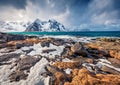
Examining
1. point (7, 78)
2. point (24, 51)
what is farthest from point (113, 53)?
point (7, 78)

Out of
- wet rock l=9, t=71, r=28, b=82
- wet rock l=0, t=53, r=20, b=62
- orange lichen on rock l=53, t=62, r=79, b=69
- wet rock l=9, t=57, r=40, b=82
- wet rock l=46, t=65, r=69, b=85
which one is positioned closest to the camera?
wet rock l=46, t=65, r=69, b=85

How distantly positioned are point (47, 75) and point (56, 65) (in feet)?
7.05

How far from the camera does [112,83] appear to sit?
1005 cm

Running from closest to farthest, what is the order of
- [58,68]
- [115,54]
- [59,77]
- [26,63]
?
1. [59,77]
2. [58,68]
3. [26,63]
4. [115,54]

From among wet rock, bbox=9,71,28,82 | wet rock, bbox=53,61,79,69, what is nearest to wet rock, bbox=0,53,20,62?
wet rock, bbox=9,71,28,82

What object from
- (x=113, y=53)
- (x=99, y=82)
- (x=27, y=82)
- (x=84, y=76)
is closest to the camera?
(x=99, y=82)

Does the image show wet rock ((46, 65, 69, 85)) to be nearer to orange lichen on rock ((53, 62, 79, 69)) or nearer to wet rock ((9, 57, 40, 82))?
orange lichen on rock ((53, 62, 79, 69))

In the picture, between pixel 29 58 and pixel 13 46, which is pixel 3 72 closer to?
pixel 29 58

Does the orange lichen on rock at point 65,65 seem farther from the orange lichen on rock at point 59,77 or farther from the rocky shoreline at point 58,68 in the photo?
the orange lichen on rock at point 59,77

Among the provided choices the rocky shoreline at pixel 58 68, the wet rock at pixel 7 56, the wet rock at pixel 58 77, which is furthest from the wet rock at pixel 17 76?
the wet rock at pixel 7 56

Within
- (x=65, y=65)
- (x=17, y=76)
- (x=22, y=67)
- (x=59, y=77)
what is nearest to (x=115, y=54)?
(x=65, y=65)

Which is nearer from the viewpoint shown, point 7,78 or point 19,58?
point 7,78

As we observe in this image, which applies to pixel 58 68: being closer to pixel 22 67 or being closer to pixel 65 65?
pixel 65 65

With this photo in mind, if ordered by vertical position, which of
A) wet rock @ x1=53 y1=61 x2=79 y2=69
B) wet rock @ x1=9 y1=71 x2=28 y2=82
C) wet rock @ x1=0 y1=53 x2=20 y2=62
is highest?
wet rock @ x1=0 y1=53 x2=20 y2=62
